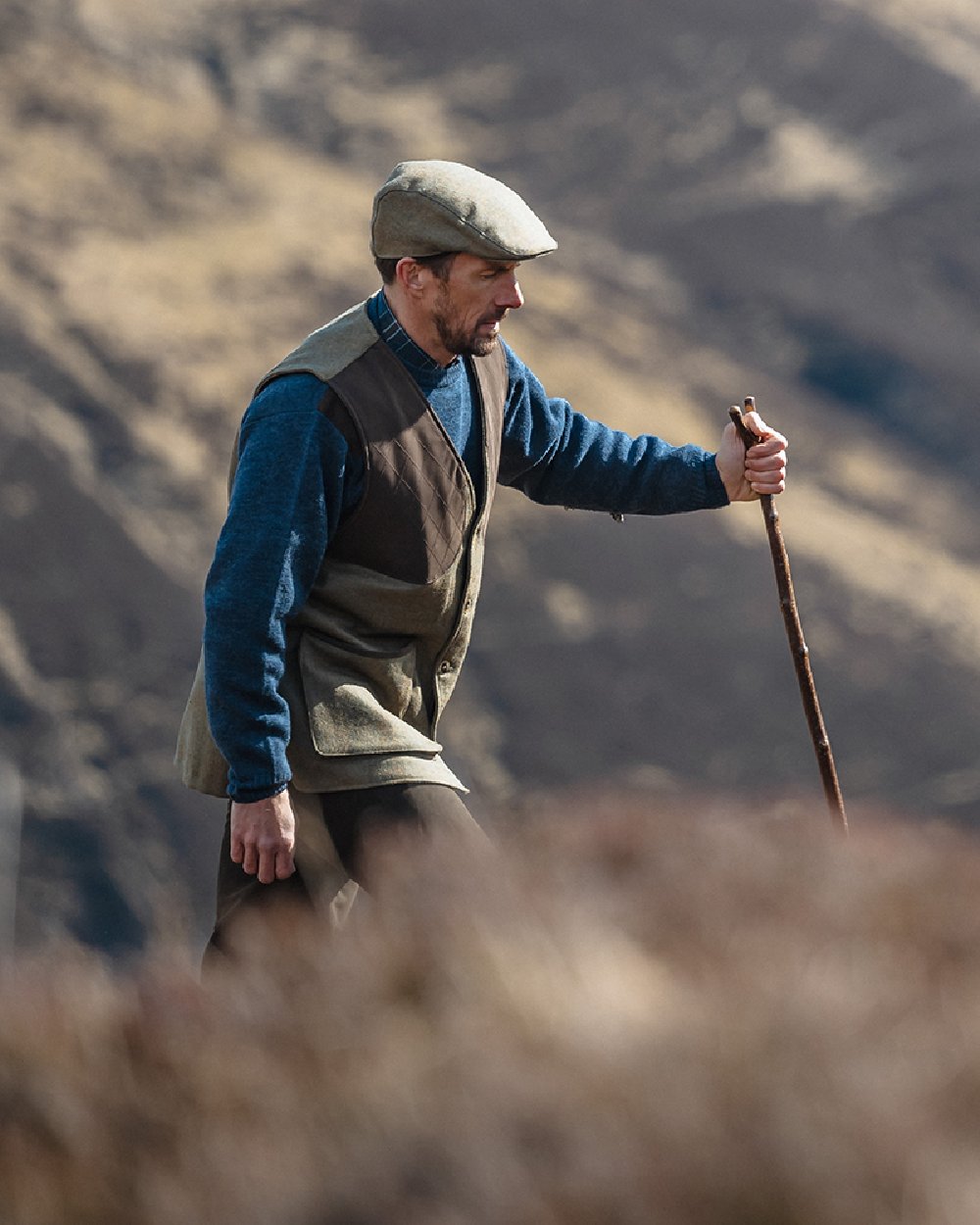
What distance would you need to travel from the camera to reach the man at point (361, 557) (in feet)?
10.2

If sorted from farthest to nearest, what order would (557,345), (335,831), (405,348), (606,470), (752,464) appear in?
(557,345), (606,470), (752,464), (405,348), (335,831)

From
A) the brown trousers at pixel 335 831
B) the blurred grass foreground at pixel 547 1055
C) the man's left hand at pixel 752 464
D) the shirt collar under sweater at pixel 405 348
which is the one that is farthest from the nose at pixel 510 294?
the blurred grass foreground at pixel 547 1055

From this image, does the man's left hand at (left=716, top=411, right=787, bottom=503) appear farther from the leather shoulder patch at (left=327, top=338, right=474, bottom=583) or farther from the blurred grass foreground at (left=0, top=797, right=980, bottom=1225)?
the blurred grass foreground at (left=0, top=797, right=980, bottom=1225)

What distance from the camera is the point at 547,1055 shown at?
149 cm

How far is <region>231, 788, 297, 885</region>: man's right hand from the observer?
313 cm

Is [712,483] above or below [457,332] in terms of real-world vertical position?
below

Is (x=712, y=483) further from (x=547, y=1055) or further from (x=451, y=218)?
(x=547, y=1055)

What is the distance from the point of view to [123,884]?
19859mm

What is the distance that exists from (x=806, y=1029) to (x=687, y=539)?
22.6 metres

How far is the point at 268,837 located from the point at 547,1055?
1685mm

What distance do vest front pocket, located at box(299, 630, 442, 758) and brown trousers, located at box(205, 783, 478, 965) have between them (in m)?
0.08

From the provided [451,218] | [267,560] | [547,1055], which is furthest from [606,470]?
[547,1055]

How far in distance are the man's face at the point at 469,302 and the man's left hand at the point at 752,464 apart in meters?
0.62

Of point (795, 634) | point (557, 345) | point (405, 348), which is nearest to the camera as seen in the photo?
point (405, 348)
